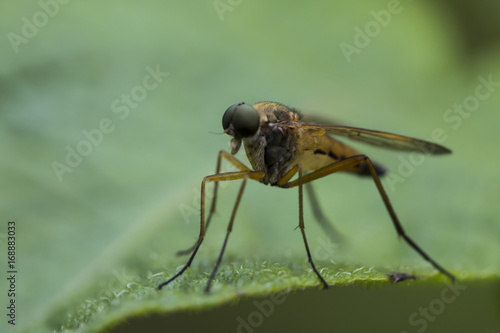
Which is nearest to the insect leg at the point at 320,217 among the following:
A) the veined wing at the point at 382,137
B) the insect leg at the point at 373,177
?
the insect leg at the point at 373,177

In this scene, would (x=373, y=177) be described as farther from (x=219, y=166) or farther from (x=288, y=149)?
(x=219, y=166)

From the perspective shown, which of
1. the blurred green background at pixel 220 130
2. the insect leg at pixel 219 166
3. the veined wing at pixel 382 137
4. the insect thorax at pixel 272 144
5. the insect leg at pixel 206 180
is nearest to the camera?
the blurred green background at pixel 220 130

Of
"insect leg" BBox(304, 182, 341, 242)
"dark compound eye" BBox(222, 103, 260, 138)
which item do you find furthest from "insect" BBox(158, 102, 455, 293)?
"insect leg" BBox(304, 182, 341, 242)

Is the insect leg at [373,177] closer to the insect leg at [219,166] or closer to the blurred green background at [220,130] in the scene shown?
the blurred green background at [220,130]

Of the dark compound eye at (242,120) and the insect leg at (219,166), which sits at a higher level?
the dark compound eye at (242,120)

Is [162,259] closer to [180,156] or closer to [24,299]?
[24,299]
